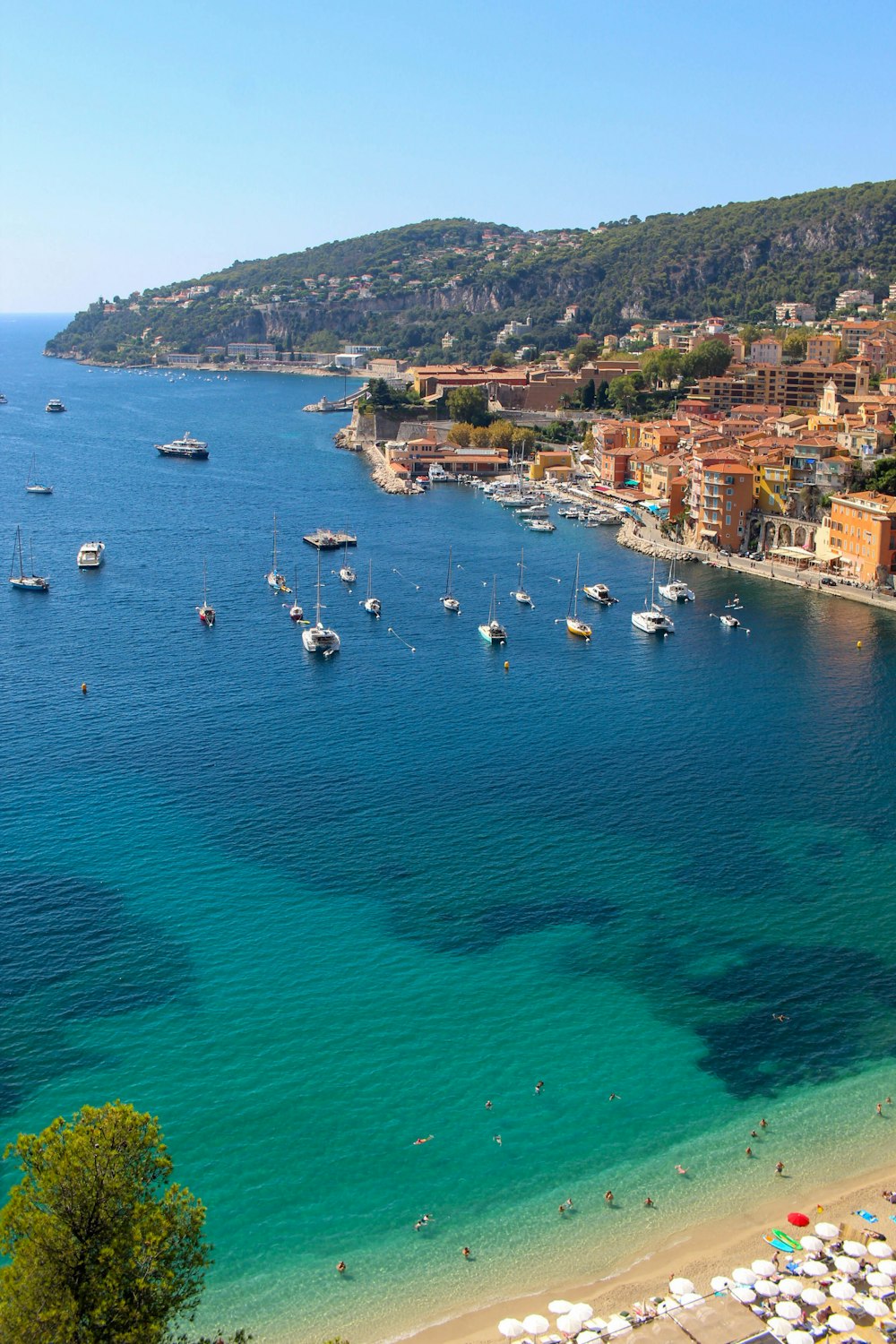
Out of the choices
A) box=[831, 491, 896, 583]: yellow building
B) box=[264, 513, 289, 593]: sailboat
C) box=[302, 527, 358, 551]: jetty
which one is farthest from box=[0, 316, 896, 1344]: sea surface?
box=[302, 527, 358, 551]: jetty

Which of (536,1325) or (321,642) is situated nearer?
(536,1325)

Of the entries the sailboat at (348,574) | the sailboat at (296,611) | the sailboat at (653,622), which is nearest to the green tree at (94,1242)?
the sailboat at (296,611)

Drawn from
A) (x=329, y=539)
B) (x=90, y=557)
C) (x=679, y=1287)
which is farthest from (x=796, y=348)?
(x=679, y=1287)

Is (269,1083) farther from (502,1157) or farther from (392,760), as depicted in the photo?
(392,760)

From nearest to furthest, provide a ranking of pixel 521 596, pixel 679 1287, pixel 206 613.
Result: 1. pixel 679 1287
2. pixel 206 613
3. pixel 521 596

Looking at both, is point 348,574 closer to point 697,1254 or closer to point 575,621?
point 575,621

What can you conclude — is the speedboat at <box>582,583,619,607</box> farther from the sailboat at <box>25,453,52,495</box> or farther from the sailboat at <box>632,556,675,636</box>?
the sailboat at <box>25,453,52,495</box>
